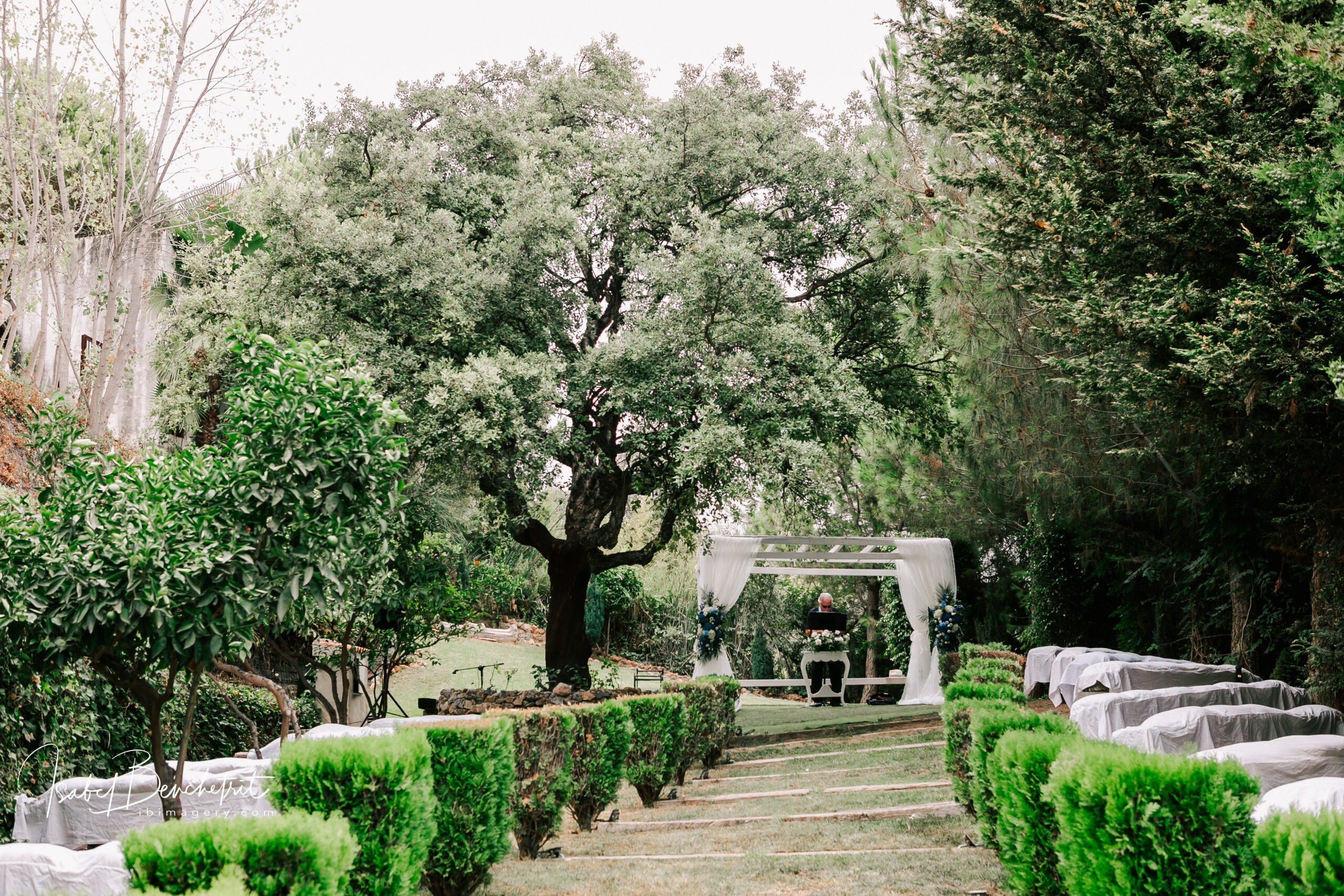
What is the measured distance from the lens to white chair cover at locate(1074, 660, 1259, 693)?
31.3 feet

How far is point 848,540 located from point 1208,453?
7879 mm

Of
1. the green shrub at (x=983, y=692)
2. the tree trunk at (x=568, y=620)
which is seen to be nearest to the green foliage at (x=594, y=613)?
the tree trunk at (x=568, y=620)

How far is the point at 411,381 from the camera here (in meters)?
10.6

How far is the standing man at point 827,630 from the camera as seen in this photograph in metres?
15.4

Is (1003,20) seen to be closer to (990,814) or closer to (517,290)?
(990,814)

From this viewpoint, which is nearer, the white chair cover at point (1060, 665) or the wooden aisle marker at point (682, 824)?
the wooden aisle marker at point (682, 824)

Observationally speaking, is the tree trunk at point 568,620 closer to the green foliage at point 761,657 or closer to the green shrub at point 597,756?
the green shrub at point 597,756

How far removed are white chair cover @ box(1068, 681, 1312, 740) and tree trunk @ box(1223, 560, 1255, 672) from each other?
189cm

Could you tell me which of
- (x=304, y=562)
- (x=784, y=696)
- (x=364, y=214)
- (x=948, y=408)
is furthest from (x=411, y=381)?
(x=784, y=696)

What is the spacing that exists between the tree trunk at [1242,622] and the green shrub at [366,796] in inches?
374

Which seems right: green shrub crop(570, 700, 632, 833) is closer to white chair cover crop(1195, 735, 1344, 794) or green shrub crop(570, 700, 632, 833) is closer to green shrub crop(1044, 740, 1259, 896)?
green shrub crop(1044, 740, 1259, 896)

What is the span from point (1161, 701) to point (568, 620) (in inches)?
318

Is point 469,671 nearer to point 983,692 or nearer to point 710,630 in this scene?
point 710,630

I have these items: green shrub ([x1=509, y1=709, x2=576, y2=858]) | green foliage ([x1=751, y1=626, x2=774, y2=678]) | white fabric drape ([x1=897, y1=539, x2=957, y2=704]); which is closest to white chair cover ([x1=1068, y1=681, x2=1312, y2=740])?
green shrub ([x1=509, y1=709, x2=576, y2=858])
